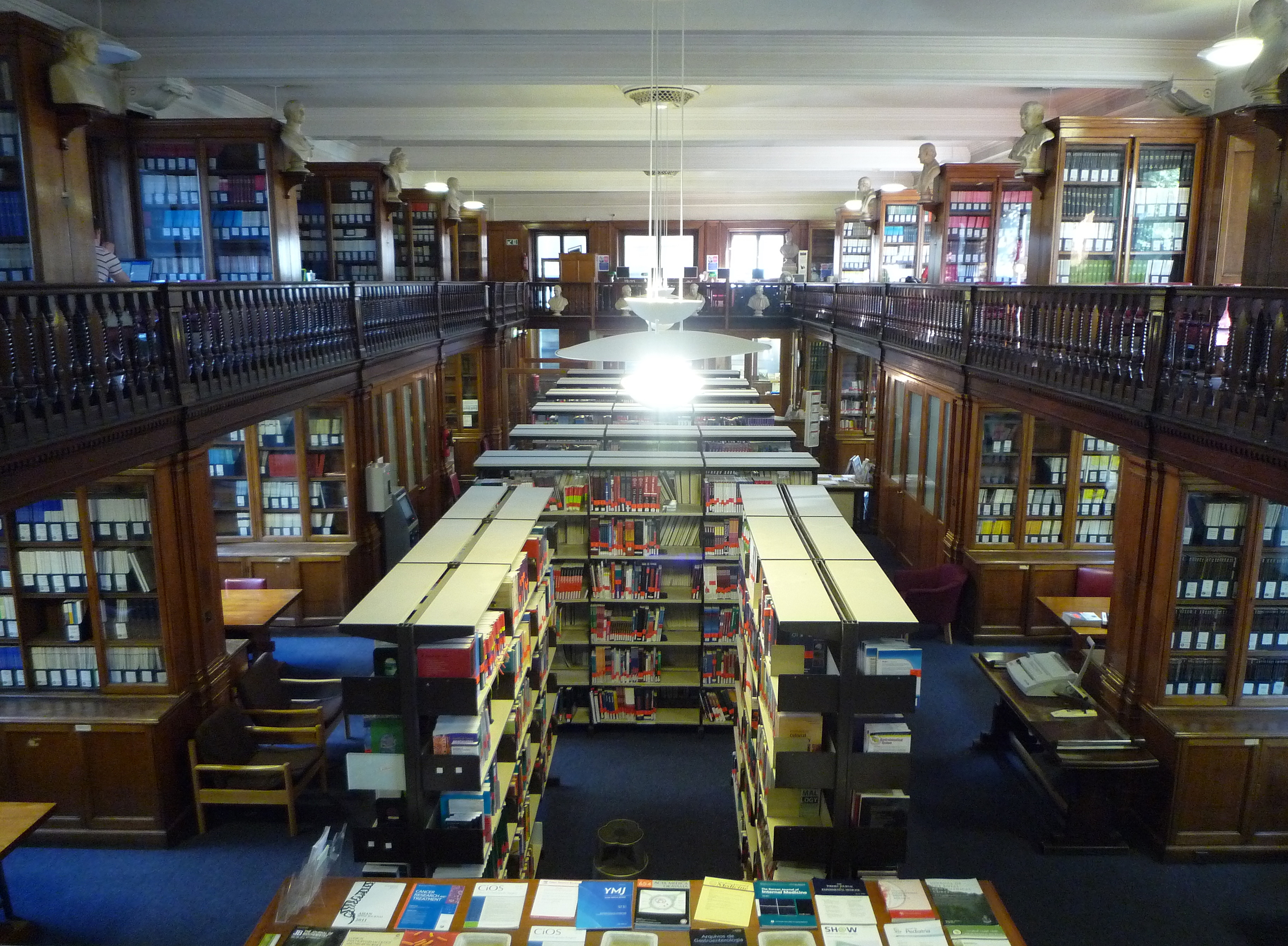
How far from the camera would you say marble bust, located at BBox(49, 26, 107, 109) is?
6629 mm

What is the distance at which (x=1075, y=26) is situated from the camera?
7.79 meters

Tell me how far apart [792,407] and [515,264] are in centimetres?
865

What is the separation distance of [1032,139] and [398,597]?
25.6ft

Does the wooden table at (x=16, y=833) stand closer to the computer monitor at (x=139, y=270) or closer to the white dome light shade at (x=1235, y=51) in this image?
the computer monitor at (x=139, y=270)

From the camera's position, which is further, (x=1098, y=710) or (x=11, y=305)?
(x=1098, y=710)

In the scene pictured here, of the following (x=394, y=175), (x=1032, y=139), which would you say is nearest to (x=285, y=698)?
(x=394, y=175)

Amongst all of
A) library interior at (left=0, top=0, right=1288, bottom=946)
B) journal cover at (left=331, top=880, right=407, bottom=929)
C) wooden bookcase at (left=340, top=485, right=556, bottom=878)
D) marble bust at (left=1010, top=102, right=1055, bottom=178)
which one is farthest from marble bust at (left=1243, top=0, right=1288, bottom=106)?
journal cover at (left=331, top=880, right=407, bottom=929)

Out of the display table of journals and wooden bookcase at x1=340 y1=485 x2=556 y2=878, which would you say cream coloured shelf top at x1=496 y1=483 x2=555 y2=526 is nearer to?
wooden bookcase at x1=340 y1=485 x2=556 y2=878

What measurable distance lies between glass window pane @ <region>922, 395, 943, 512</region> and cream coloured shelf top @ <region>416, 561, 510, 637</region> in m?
6.45

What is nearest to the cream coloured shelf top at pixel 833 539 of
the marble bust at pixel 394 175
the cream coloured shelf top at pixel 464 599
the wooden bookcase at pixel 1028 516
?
the cream coloured shelf top at pixel 464 599

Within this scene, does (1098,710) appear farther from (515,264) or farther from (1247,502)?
(515,264)

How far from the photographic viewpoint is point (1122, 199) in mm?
8875

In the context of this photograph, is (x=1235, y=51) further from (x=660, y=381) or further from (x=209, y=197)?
(x=209, y=197)

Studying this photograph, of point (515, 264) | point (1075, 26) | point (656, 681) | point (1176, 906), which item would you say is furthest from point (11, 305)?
point (515, 264)
